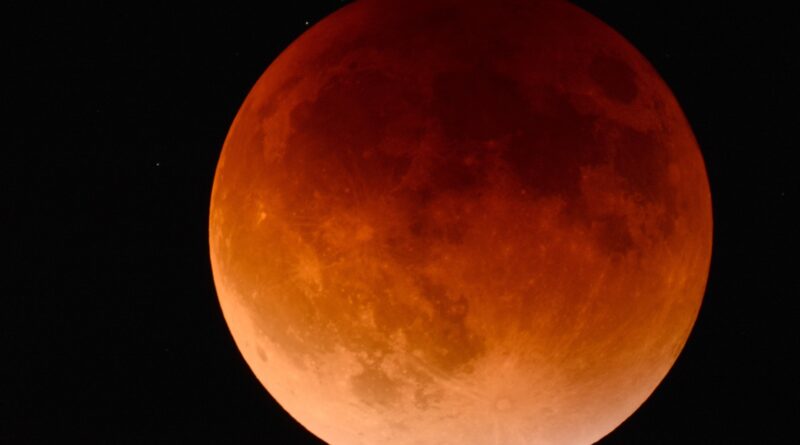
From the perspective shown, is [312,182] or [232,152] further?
[232,152]

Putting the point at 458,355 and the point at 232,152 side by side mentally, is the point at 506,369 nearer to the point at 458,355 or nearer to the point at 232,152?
the point at 458,355

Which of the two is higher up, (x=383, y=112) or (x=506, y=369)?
(x=383, y=112)

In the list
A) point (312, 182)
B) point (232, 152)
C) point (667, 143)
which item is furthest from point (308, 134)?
point (667, 143)

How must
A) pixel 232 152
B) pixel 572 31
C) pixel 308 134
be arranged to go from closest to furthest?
1. pixel 308 134
2. pixel 572 31
3. pixel 232 152

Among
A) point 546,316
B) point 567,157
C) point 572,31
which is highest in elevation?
point 572,31

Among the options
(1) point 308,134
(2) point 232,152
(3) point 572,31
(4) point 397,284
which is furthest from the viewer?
(2) point 232,152

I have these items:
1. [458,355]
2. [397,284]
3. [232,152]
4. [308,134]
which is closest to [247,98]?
[232,152]
